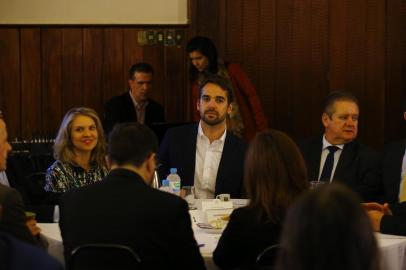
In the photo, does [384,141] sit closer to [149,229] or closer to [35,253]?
[149,229]

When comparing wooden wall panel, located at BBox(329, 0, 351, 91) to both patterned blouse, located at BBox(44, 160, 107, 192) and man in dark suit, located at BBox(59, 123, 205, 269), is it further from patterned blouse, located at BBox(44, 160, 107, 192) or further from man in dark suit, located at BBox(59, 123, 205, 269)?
man in dark suit, located at BBox(59, 123, 205, 269)

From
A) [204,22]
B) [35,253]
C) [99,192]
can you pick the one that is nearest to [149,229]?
[99,192]

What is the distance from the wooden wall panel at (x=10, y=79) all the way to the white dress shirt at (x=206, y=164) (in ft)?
8.26

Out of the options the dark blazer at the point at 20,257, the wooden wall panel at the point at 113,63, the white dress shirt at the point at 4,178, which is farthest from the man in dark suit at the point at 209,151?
the dark blazer at the point at 20,257

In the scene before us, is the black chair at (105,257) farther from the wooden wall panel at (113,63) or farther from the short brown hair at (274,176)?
the wooden wall panel at (113,63)

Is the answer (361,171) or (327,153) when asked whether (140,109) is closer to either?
(327,153)

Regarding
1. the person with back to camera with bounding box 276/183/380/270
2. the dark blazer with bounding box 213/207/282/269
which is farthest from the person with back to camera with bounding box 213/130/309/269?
the person with back to camera with bounding box 276/183/380/270

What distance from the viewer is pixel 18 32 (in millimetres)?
6711

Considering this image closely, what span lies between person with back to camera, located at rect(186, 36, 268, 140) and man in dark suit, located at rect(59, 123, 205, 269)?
329cm

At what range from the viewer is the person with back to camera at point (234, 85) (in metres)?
6.12

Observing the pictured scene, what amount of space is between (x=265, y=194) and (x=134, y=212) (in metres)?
0.49

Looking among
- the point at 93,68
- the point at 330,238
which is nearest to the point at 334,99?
the point at 93,68

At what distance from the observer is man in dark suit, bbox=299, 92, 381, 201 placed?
4.47 m

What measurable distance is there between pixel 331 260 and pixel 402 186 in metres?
2.97
